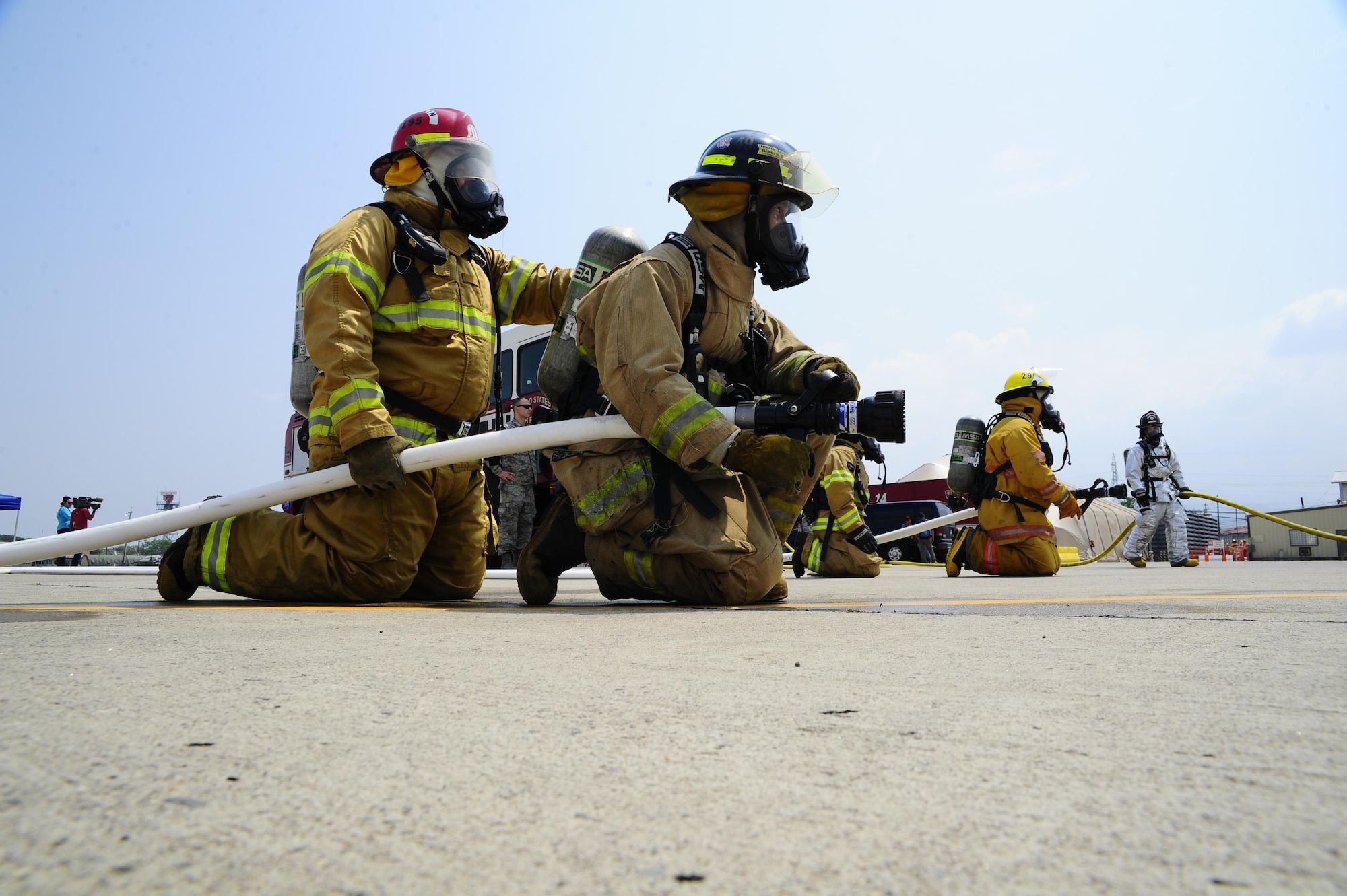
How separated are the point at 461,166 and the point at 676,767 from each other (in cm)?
340

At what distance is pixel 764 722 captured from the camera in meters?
0.99

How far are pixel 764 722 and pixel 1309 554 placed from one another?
2063cm

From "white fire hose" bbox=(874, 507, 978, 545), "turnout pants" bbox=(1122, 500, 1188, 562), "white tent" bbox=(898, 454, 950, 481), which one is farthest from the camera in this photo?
"white tent" bbox=(898, 454, 950, 481)

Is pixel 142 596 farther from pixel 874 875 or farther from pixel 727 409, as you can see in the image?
pixel 874 875

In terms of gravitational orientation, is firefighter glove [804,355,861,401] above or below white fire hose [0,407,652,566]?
above

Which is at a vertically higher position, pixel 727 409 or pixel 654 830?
pixel 727 409

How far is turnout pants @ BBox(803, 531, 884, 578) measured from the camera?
7.20m

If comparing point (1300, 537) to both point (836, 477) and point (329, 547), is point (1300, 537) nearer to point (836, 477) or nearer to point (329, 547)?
point (836, 477)

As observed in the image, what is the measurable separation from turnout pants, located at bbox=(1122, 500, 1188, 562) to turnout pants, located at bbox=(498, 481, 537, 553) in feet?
23.4

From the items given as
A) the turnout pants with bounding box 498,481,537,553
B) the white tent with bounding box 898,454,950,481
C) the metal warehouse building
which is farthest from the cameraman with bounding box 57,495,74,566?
the metal warehouse building

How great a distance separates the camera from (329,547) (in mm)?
3346

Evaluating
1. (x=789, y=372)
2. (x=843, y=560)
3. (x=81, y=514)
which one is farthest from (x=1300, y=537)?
(x=81, y=514)

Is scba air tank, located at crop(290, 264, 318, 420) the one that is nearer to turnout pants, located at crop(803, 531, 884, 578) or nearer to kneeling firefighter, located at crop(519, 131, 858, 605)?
kneeling firefighter, located at crop(519, 131, 858, 605)

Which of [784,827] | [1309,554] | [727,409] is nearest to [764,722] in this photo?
[784,827]
